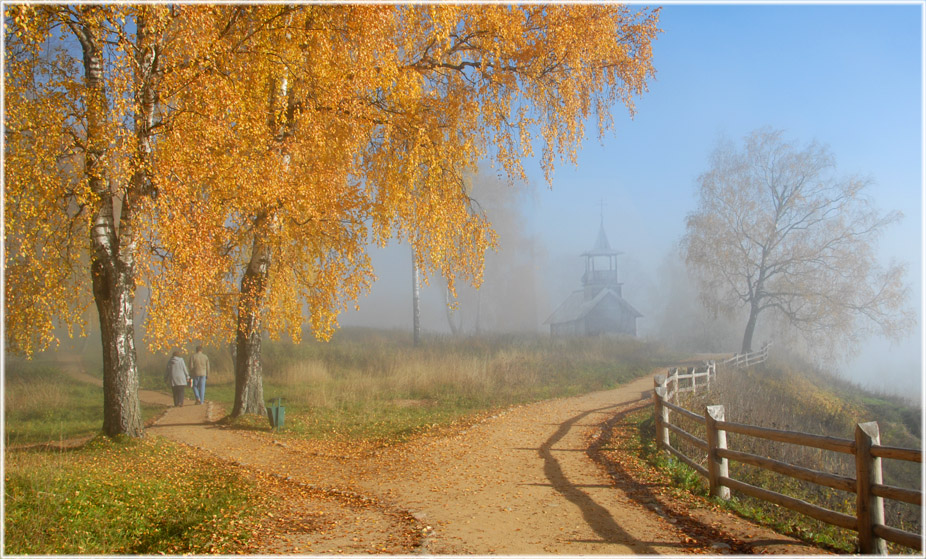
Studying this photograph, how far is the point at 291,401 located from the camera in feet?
55.7

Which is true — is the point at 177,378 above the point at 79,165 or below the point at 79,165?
below

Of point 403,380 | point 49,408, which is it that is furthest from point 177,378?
point 403,380

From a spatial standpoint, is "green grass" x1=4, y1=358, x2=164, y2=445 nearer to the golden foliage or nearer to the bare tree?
the golden foliage

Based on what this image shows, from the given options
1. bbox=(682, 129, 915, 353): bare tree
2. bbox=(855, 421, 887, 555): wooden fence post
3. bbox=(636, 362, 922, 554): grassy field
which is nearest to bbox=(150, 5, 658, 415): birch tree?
bbox=(636, 362, 922, 554): grassy field

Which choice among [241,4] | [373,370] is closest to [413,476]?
[241,4]

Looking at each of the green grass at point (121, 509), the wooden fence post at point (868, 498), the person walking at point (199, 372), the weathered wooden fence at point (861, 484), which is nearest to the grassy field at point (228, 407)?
the green grass at point (121, 509)

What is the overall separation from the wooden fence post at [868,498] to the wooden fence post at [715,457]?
2.06 metres

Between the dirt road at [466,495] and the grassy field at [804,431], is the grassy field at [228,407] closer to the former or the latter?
the dirt road at [466,495]

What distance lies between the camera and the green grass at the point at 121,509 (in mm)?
5531

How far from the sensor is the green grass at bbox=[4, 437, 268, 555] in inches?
218

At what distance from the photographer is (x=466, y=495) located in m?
8.01

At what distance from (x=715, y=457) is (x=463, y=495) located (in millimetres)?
3218

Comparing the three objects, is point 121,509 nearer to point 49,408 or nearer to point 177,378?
point 177,378

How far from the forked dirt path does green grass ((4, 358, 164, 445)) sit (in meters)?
2.06
